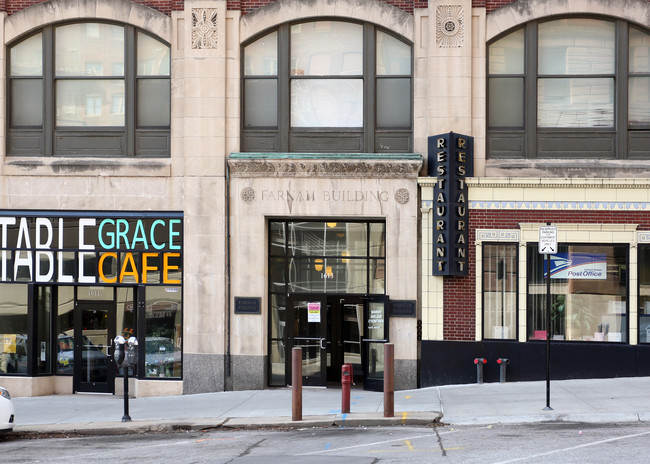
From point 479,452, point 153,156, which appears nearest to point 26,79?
point 153,156

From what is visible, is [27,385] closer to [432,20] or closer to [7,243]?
[7,243]

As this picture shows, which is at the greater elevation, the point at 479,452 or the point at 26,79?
the point at 26,79

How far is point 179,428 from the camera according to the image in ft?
47.9

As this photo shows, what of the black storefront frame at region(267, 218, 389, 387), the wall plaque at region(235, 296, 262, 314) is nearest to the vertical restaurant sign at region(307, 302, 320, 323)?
the black storefront frame at region(267, 218, 389, 387)

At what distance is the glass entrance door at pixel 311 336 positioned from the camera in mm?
19125

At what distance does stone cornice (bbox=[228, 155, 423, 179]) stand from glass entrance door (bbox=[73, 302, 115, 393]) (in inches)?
182

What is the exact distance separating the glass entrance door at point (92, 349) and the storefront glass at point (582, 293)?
9.49 m

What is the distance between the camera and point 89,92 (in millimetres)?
19641

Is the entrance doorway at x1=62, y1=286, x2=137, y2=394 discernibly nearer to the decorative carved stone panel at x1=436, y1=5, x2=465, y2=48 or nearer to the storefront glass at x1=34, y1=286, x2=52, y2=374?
the storefront glass at x1=34, y1=286, x2=52, y2=374

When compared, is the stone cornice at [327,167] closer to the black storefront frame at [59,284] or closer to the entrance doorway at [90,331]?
the black storefront frame at [59,284]

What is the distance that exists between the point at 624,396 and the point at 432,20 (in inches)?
337

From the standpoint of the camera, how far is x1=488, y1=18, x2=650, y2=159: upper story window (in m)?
18.4

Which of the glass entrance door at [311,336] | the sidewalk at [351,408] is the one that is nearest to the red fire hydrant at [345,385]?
the sidewalk at [351,408]

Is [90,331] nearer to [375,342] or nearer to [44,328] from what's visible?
[44,328]
